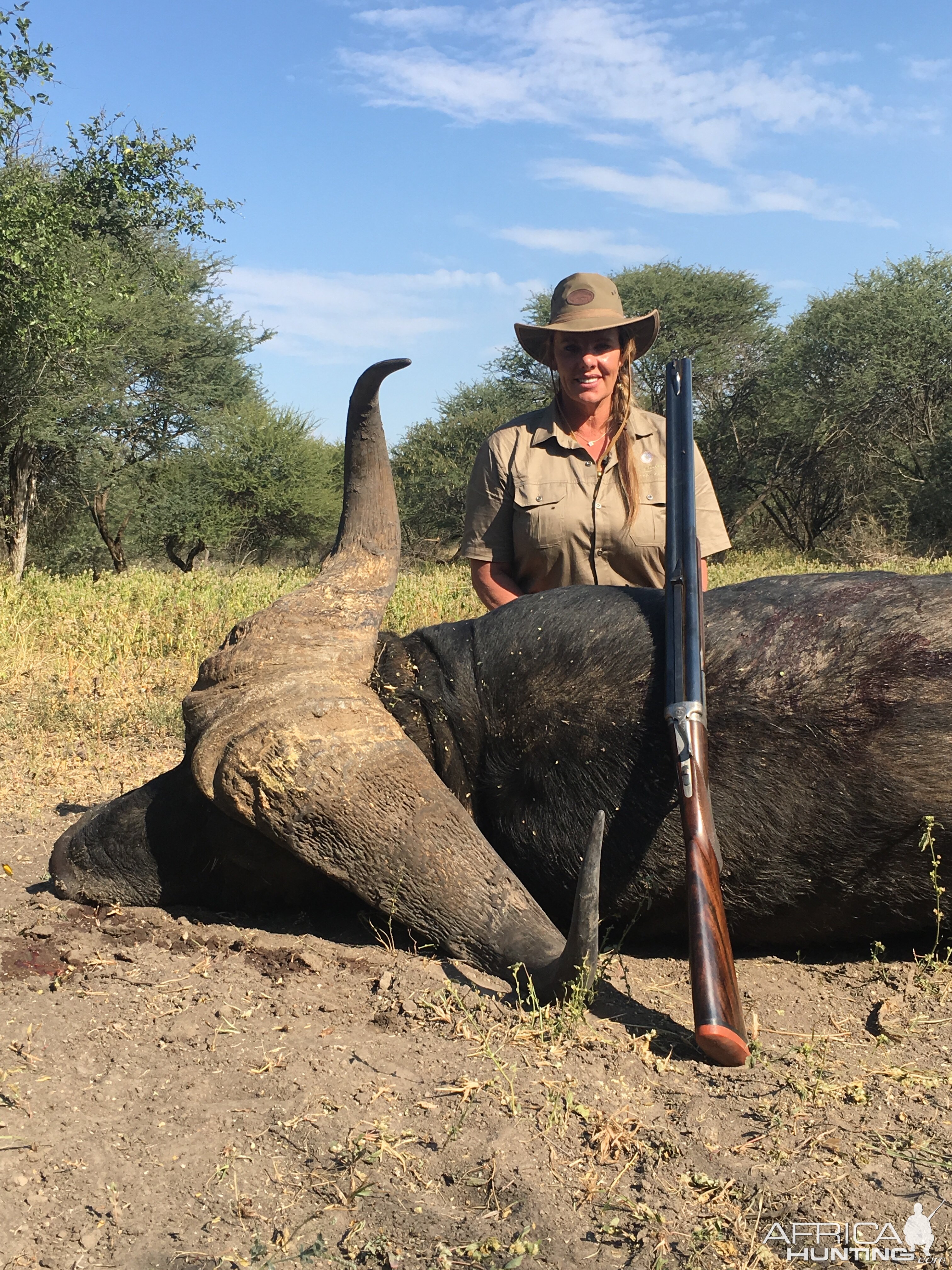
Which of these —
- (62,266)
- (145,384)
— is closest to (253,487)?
(145,384)

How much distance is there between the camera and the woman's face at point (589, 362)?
4434 mm

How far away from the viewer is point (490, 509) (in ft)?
15.5

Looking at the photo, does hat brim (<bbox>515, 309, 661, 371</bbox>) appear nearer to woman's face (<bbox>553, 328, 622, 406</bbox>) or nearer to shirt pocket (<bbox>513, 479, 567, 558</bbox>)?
woman's face (<bbox>553, 328, 622, 406</bbox>)

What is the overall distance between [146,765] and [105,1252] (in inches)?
154

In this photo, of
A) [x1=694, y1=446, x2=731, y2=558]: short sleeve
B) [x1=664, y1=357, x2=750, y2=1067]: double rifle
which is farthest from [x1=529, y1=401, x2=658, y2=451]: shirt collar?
[x1=664, y1=357, x2=750, y2=1067]: double rifle

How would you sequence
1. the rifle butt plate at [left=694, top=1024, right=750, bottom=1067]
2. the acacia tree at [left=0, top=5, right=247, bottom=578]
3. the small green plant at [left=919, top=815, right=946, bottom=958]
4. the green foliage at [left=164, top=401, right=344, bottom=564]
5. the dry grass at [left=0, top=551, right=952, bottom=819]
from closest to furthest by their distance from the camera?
1. the rifle butt plate at [left=694, top=1024, right=750, bottom=1067]
2. the small green plant at [left=919, top=815, right=946, bottom=958]
3. the dry grass at [left=0, top=551, right=952, bottom=819]
4. the acacia tree at [left=0, top=5, right=247, bottom=578]
5. the green foliage at [left=164, top=401, right=344, bottom=564]

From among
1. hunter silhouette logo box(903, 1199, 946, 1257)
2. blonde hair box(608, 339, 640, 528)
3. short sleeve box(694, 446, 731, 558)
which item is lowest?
hunter silhouette logo box(903, 1199, 946, 1257)

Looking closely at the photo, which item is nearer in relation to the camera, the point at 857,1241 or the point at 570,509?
the point at 857,1241

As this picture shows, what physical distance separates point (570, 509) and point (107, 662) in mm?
4457

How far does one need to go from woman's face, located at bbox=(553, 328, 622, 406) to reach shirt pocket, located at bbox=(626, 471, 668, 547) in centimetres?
42

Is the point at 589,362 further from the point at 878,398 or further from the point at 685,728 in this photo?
the point at 878,398

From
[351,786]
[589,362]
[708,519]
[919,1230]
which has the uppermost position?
[589,362]

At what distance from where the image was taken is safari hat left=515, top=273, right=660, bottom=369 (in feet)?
14.3

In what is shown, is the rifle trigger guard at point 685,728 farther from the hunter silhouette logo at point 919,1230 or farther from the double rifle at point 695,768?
the hunter silhouette logo at point 919,1230
